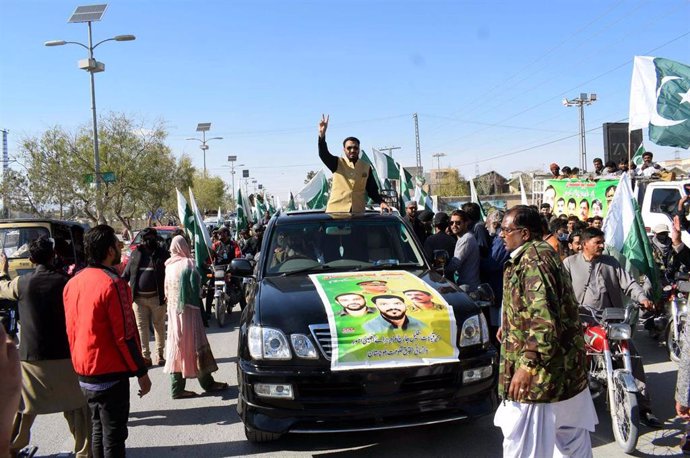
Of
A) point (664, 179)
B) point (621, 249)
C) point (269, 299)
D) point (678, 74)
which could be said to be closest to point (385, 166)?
point (664, 179)

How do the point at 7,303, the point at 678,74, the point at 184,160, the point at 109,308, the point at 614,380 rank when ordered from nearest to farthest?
the point at 109,308 < the point at 614,380 < the point at 7,303 < the point at 678,74 < the point at 184,160

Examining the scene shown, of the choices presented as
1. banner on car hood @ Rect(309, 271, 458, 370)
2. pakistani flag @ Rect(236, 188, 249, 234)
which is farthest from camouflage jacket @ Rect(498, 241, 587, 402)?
pakistani flag @ Rect(236, 188, 249, 234)

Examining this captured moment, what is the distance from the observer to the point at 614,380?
16.2 feet

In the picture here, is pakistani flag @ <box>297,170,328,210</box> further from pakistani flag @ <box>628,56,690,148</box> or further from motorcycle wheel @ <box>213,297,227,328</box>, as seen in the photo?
pakistani flag @ <box>628,56,690,148</box>

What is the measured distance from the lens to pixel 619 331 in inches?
200

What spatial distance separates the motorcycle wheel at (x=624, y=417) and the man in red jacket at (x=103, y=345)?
3.58 metres

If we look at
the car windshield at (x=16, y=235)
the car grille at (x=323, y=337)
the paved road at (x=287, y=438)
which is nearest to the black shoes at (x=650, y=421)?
the paved road at (x=287, y=438)

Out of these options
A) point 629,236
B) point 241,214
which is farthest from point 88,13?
point 629,236

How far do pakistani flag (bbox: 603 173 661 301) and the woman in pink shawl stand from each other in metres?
5.07

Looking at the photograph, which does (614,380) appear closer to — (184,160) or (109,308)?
(109,308)

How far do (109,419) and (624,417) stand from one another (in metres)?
3.81

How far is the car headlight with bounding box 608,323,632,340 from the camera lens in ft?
16.6

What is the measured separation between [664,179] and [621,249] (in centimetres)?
744

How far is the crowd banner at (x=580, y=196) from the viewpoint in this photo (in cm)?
1428
